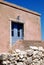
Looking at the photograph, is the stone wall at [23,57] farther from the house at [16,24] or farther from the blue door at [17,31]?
the blue door at [17,31]

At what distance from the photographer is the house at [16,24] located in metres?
16.4

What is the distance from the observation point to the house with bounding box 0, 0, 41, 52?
16.4 meters

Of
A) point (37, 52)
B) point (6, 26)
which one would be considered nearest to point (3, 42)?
point (6, 26)

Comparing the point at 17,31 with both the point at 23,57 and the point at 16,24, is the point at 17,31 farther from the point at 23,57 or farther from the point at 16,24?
the point at 23,57

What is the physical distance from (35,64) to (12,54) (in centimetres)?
143

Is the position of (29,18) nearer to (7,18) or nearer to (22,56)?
(7,18)

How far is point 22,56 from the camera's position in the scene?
352 inches

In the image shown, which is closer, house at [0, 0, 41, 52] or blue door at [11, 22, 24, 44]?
house at [0, 0, 41, 52]

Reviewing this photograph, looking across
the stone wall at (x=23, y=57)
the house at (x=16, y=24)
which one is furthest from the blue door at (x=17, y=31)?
the stone wall at (x=23, y=57)

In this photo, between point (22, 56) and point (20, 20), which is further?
point (20, 20)

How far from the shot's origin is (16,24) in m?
18.2

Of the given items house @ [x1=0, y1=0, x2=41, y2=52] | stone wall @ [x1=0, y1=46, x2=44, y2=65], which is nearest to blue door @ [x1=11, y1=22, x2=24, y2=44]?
house @ [x1=0, y1=0, x2=41, y2=52]

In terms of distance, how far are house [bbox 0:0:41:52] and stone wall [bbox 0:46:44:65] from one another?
657cm

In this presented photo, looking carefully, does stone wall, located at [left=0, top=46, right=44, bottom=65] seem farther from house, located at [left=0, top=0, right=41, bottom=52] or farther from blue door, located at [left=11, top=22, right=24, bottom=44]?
blue door, located at [left=11, top=22, right=24, bottom=44]
